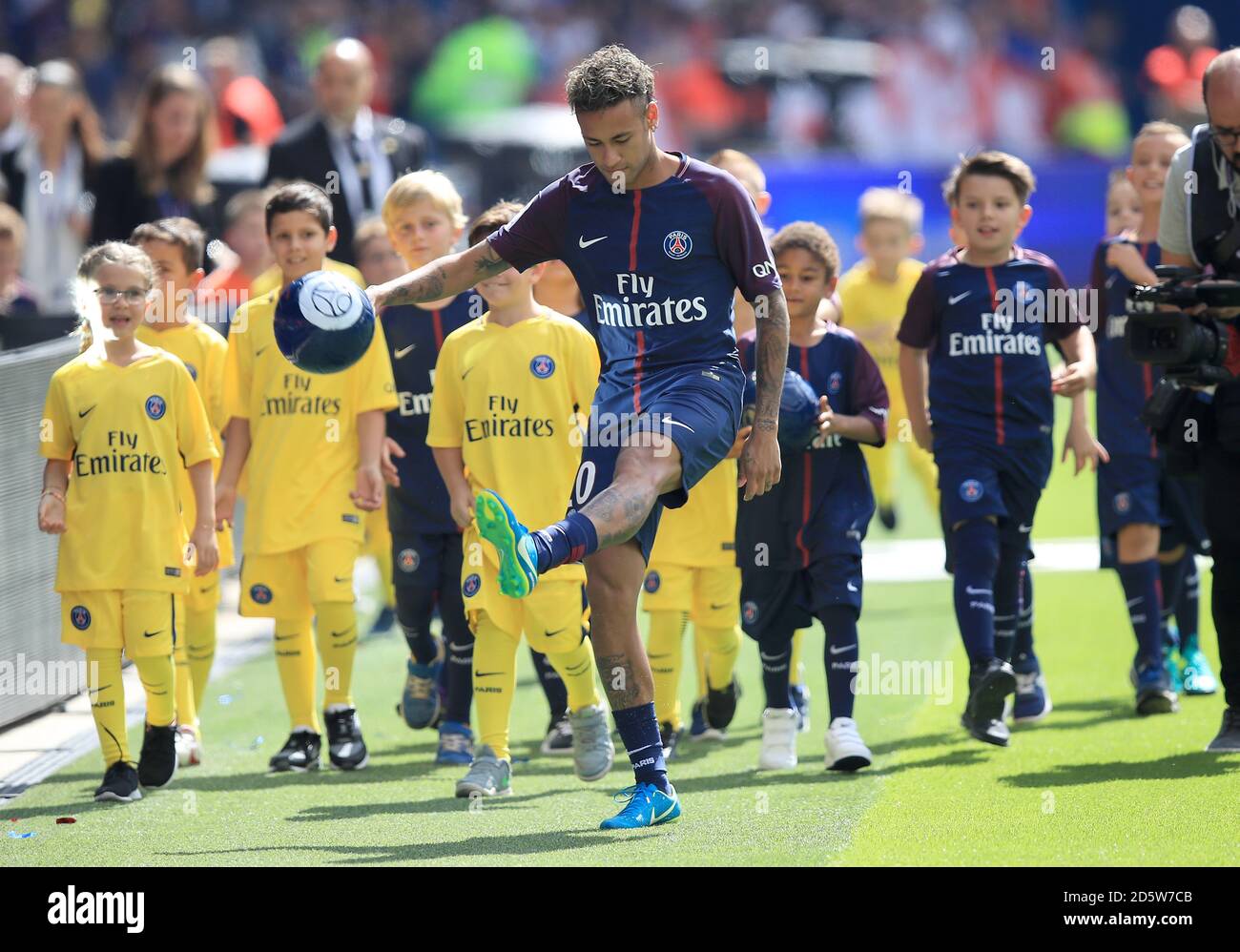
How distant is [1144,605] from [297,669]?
3656 mm

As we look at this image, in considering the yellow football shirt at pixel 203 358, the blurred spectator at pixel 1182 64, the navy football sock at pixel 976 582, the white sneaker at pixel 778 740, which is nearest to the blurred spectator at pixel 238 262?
the yellow football shirt at pixel 203 358

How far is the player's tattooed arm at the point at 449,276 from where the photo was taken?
23.2 ft

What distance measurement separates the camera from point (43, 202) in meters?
13.1

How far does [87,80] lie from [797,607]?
19559mm

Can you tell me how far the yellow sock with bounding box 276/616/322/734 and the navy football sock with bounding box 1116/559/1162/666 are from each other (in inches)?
139

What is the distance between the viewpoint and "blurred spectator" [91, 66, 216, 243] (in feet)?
37.3

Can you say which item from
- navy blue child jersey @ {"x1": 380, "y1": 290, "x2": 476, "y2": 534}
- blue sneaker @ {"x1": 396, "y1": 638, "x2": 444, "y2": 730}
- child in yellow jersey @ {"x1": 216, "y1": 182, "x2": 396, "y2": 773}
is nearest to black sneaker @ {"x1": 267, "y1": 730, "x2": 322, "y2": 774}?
child in yellow jersey @ {"x1": 216, "y1": 182, "x2": 396, "y2": 773}

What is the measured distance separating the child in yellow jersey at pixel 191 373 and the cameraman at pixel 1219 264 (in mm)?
3846

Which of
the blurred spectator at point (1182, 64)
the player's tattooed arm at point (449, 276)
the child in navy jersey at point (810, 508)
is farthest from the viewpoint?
the blurred spectator at point (1182, 64)

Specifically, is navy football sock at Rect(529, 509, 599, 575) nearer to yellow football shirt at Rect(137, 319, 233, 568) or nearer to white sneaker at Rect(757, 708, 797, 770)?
white sneaker at Rect(757, 708, 797, 770)

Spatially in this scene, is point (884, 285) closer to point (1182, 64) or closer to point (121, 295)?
point (121, 295)

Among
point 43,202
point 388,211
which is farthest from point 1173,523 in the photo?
point 43,202

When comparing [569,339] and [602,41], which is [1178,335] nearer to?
[569,339]

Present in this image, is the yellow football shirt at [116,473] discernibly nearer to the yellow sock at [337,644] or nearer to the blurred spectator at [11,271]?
the yellow sock at [337,644]
